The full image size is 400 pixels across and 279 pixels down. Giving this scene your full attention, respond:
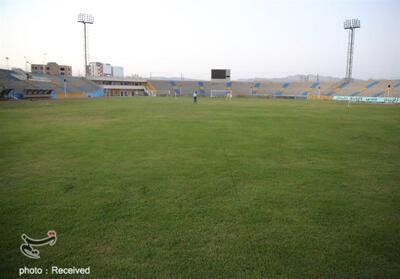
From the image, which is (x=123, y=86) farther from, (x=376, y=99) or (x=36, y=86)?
(x=376, y=99)

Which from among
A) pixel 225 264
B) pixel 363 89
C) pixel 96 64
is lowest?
pixel 225 264

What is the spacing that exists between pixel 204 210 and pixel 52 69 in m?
119

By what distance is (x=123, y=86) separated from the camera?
8644 centimetres

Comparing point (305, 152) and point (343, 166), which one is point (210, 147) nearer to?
point (305, 152)

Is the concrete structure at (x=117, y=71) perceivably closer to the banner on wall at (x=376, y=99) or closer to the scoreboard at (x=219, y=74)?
the scoreboard at (x=219, y=74)

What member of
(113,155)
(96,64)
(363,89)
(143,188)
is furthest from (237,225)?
(96,64)

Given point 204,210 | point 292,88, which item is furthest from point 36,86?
point 292,88

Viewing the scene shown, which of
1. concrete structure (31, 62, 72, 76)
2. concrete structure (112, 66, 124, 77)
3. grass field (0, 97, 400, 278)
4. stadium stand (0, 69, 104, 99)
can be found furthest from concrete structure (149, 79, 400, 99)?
concrete structure (112, 66, 124, 77)

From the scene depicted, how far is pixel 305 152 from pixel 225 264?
699cm

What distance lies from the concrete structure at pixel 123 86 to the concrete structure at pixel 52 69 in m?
27.3

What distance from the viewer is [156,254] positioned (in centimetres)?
362

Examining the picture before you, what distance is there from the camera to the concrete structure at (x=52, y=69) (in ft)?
344

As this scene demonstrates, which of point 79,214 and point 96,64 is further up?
point 96,64

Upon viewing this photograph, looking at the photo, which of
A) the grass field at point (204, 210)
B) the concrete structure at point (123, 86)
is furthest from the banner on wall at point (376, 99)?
the concrete structure at point (123, 86)
